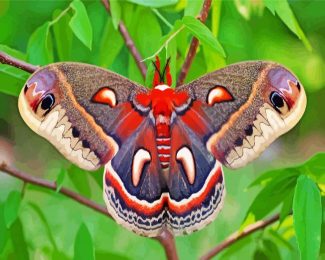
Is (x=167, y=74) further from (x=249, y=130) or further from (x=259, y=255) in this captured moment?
(x=259, y=255)

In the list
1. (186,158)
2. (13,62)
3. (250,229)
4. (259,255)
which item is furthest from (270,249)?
(13,62)

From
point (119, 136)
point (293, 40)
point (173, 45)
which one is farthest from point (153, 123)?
point (293, 40)

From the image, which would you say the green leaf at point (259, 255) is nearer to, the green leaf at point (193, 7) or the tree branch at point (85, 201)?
the tree branch at point (85, 201)

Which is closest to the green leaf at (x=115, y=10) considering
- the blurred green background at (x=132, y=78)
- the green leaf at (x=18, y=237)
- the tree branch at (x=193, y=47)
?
the blurred green background at (x=132, y=78)

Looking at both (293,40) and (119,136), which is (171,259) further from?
(293,40)

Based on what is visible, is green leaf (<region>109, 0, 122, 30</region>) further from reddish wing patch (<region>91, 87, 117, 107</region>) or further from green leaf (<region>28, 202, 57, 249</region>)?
green leaf (<region>28, 202, 57, 249</region>)

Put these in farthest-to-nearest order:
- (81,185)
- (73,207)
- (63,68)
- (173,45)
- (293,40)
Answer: (293,40) < (73,207) < (81,185) < (173,45) < (63,68)

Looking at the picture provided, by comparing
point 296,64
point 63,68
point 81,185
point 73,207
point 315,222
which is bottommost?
point 73,207
